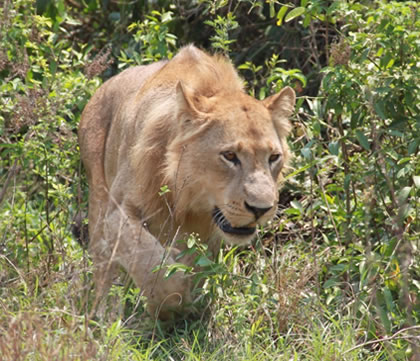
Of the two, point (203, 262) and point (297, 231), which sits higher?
point (203, 262)

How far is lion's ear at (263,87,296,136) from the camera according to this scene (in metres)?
5.09

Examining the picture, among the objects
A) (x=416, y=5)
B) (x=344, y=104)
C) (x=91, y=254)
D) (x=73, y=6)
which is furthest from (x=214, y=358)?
(x=73, y=6)

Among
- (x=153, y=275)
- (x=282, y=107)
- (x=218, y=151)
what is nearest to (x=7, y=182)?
(x=153, y=275)

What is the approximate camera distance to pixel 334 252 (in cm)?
562

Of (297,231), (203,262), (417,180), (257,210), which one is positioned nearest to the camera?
(257,210)

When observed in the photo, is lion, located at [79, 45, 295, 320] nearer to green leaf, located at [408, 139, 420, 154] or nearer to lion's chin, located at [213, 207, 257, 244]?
lion's chin, located at [213, 207, 257, 244]

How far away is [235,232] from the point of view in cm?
469

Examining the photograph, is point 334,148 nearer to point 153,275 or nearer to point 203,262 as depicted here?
point 203,262

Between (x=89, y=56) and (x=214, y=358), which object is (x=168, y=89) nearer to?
(x=214, y=358)

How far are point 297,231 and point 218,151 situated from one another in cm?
144

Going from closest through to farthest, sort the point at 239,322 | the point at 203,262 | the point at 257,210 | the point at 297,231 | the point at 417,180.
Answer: the point at 257,210 < the point at 203,262 < the point at 239,322 < the point at 417,180 < the point at 297,231

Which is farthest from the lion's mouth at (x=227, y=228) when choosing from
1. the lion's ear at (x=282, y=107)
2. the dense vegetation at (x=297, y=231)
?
the lion's ear at (x=282, y=107)

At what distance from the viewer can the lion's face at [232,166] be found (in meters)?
4.58

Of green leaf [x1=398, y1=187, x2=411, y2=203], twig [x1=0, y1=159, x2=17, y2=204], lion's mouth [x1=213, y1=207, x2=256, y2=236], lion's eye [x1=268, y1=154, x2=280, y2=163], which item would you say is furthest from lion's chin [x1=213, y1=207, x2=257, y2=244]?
twig [x1=0, y1=159, x2=17, y2=204]
